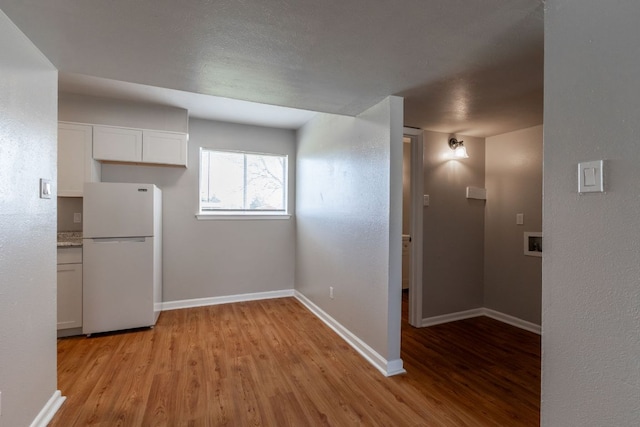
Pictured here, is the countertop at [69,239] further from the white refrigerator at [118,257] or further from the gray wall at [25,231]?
the gray wall at [25,231]

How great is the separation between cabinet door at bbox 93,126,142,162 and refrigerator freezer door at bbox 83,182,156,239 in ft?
1.43

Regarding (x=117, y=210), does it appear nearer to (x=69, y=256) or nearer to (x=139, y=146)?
(x=69, y=256)

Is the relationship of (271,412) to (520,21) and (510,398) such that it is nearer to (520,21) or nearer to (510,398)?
(510,398)

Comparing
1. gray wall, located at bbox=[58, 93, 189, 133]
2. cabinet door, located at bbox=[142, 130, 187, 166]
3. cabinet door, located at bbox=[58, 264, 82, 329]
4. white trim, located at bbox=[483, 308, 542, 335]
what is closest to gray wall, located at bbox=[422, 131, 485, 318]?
white trim, located at bbox=[483, 308, 542, 335]

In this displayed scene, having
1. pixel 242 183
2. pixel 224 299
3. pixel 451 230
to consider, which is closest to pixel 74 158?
pixel 242 183

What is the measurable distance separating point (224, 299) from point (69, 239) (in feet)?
6.17

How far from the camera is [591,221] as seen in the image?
3.70 ft

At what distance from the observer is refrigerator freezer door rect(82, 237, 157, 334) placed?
2.97 meters

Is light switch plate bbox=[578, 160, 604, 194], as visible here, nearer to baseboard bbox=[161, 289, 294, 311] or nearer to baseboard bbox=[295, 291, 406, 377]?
baseboard bbox=[295, 291, 406, 377]

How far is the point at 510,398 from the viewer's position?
79.5 inches

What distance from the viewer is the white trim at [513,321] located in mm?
3185

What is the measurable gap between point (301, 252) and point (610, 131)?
351 cm

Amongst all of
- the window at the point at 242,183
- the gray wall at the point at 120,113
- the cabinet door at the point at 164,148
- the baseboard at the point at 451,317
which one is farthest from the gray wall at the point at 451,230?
the gray wall at the point at 120,113

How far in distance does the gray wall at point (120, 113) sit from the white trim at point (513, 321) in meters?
4.39
